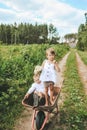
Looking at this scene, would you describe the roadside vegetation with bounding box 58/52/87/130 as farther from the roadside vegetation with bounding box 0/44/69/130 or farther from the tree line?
the tree line

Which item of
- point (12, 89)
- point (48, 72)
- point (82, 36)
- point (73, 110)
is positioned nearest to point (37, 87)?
point (48, 72)

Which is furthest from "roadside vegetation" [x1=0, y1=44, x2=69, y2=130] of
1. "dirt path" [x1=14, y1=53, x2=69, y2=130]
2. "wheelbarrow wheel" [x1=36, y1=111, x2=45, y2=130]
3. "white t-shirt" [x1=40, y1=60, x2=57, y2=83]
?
"white t-shirt" [x1=40, y1=60, x2=57, y2=83]

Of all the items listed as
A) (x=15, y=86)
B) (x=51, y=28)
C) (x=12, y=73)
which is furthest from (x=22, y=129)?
(x=51, y=28)

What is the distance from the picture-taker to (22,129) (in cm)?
768

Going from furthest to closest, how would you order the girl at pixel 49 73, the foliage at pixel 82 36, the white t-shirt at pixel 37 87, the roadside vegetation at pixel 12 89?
the foliage at pixel 82 36, the roadside vegetation at pixel 12 89, the girl at pixel 49 73, the white t-shirt at pixel 37 87

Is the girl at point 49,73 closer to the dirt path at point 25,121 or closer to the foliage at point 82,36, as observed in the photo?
the dirt path at point 25,121

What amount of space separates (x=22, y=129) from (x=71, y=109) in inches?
87.3

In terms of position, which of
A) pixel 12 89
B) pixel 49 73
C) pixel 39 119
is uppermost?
pixel 49 73

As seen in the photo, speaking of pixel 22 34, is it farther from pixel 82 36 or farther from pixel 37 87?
pixel 37 87

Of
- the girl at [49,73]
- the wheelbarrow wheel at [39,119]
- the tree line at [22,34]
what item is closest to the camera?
the wheelbarrow wheel at [39,119]

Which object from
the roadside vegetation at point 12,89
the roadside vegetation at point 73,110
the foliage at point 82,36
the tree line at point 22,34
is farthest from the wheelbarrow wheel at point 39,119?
the tree line at point 22,34

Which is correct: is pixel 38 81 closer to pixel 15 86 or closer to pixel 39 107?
pixel 39 107

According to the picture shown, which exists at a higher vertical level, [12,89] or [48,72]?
[48,72]

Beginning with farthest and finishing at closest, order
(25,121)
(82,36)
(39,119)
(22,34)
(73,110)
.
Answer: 1. (22,34)
2. (82,36)
3. (73,110)
4. (25,121)
5. (39,119)
